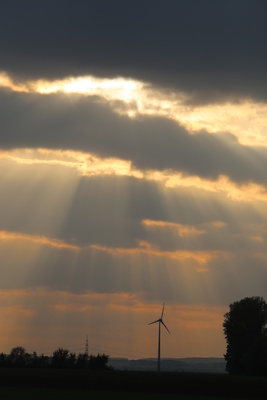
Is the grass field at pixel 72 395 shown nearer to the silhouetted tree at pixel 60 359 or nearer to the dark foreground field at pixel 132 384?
the dark foreground field at pixel 132 384

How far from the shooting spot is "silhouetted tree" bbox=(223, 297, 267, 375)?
16212cm

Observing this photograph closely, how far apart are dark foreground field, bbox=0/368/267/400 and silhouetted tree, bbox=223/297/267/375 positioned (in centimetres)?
5369

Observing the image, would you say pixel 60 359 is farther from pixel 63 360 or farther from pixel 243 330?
pixel 243 330

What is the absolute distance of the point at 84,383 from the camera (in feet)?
333

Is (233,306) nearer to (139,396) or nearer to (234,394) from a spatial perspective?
(234,394)

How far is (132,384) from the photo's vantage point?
102 meters

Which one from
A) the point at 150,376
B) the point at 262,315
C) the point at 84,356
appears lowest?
the point at 150,376

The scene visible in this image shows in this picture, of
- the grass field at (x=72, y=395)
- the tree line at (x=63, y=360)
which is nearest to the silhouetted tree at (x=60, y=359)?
the tree line at (x=63, y=360)

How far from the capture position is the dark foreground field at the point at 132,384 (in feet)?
310

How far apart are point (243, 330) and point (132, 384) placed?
72980 millimetres

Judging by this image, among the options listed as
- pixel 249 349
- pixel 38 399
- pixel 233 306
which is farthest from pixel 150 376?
pixel 233 306

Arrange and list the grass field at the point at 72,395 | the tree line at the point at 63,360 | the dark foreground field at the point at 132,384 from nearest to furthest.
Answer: the grass field at the point at 72,395
the dark foreground field at the point at 132,384
the tree line at the point at 63,360

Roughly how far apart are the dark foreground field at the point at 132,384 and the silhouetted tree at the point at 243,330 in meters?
53.7

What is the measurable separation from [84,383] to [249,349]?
69927 mm
